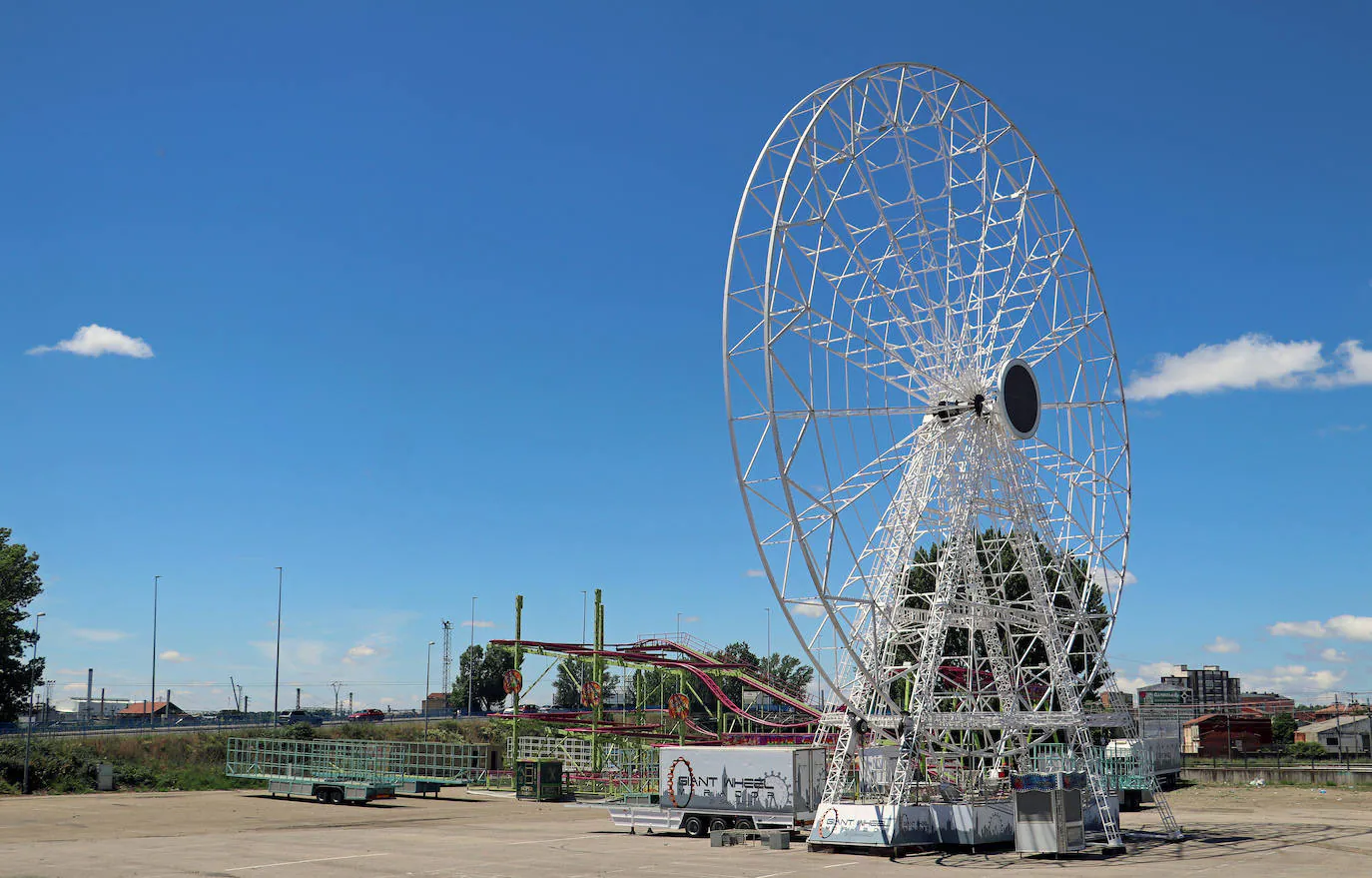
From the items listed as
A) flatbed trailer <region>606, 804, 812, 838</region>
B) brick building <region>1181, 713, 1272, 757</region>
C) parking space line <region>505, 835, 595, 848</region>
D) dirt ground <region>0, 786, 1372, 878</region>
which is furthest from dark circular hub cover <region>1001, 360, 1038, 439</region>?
brick building <region>1181, 713, 1272, 757</region>

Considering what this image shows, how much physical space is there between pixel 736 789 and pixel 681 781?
6.56 feet

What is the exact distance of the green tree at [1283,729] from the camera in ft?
340

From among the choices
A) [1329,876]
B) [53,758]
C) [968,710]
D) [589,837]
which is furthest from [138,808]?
[1329,876]

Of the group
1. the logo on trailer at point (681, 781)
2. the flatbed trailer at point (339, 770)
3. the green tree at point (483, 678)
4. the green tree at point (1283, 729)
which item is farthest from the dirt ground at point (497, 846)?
the green tree at point (483, 678)

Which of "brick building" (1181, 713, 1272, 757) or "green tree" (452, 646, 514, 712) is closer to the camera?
"brick building" (1181, 713, 1272, 757)

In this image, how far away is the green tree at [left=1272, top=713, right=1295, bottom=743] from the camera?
103750mm

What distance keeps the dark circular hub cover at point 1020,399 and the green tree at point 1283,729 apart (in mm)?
80313

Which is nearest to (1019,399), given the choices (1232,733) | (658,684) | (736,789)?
(736,789)

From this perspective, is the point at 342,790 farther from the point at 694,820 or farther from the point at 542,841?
the point at 694,820

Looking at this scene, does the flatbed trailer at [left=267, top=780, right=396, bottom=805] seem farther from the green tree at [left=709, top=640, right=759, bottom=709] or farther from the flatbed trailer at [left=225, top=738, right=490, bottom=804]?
the green tree at [left=709, top=640, right=759, bottom=709]

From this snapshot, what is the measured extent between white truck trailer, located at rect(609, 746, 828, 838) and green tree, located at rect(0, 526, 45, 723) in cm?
4725

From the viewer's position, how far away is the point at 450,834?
3519 cm

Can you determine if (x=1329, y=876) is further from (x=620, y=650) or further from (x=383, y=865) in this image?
(x=620, y=650)

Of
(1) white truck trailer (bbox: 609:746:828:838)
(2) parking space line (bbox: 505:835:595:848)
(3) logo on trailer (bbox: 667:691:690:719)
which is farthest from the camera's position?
(3) logo on trailer (bbox: 667:691:690:719)
